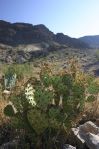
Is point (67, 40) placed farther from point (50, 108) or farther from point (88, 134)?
point (88, 134)

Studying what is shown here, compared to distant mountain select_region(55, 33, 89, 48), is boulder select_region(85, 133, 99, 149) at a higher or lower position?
higher

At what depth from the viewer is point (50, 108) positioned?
598 centimetres

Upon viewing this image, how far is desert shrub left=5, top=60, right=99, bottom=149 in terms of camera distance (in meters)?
5.63

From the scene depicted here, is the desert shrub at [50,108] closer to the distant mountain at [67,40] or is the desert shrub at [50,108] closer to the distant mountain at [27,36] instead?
the distant mountain at [27,36]

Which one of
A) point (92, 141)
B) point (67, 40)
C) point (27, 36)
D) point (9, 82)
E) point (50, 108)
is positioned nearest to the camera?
point (92, 141)

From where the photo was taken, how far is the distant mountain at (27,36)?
71.4m

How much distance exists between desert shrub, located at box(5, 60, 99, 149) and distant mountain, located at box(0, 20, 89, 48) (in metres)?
61.9

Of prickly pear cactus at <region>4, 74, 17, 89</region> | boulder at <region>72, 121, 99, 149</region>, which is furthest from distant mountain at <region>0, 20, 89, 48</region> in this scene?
boulder at <region>72, 121, 99, 149</region>

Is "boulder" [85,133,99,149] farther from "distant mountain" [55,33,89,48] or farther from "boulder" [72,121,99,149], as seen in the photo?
"distant mountain" [55,33,89,48]

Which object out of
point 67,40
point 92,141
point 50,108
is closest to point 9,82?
point 50,108

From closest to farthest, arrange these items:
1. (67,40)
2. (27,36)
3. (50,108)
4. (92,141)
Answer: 1. (92,141)
2. (50,108)
3. (27,36)
4. (67,40)

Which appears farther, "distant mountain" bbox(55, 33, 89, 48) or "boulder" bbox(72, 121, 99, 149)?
"distant mountain" bbox(55, 33, 89, 48)

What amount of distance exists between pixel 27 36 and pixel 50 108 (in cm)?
7004

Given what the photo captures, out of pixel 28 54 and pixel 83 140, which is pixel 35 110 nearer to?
pixel 83 140
